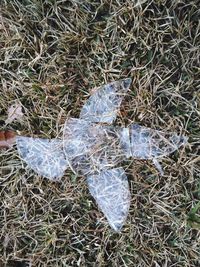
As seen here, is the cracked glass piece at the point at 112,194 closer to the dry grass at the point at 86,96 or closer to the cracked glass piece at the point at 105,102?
the dry grass at the point at 86,96

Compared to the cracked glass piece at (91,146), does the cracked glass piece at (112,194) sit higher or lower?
lower

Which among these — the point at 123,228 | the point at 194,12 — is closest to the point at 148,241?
the point at 123,228

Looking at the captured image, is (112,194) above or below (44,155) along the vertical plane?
below

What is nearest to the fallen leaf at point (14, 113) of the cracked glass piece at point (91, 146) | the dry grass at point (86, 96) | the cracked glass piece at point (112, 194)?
the dry grass at point (86, 96)

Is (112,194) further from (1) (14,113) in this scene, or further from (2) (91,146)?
(1) (14,113)

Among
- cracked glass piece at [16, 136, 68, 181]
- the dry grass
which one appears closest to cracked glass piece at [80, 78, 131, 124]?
the dry grass

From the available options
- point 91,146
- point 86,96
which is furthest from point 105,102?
point 91,146

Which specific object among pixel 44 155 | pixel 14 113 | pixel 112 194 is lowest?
pixel 112 194
